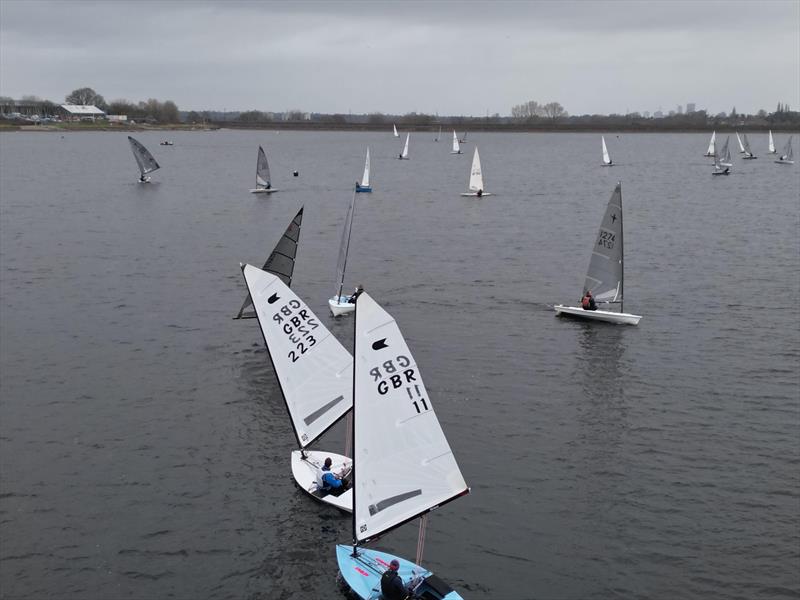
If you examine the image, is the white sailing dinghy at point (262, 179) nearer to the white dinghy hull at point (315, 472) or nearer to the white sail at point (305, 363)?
the white sail at point (305, 363)

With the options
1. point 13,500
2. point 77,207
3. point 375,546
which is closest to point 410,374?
point 375,546

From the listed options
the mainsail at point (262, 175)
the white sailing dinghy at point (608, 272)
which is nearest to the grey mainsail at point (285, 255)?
the white sailing dinghy at point (608, 272)

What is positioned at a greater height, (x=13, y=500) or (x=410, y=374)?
(x=410, y=374)

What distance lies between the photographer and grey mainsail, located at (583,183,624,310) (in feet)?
147

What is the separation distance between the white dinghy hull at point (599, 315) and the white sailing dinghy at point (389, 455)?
82.9 ft

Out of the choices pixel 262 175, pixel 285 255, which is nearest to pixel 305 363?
pixel 285 255

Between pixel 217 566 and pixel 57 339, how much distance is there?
23.0m

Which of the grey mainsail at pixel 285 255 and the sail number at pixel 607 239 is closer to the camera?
the grey mainsail at pixel 285 255

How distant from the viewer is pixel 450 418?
31.6m

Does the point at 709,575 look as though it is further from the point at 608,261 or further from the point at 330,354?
the point at 608,261

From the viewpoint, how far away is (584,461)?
28453 millimetres

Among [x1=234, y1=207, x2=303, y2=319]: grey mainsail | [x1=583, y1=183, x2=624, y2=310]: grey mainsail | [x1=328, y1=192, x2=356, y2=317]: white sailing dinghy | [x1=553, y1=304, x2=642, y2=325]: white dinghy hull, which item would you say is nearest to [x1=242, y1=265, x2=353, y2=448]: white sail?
[x1=234, y1=207, x2=303, y2=319]: grey mainsail

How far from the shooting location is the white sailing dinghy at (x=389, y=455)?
19.9 meters

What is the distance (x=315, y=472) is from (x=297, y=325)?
4.86m
